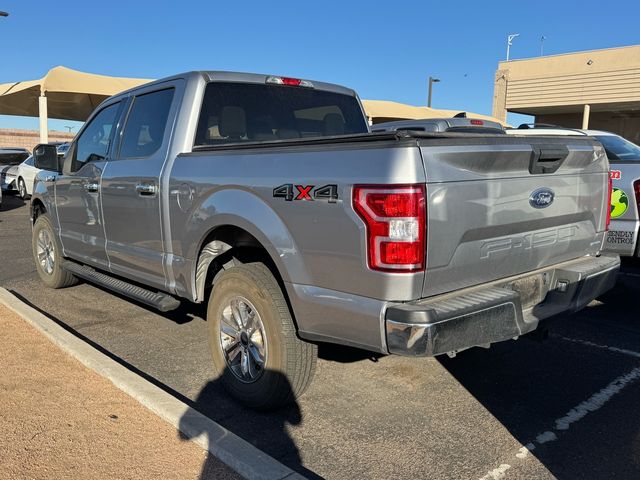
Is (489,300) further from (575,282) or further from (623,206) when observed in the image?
(623,206)

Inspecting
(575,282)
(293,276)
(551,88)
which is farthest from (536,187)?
(551,88)

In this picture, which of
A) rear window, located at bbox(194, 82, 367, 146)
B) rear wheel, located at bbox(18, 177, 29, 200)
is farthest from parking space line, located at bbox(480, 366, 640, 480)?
rear wheel, located at bbox(18, 177, 29, 200)

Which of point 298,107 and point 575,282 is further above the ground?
point 298,107

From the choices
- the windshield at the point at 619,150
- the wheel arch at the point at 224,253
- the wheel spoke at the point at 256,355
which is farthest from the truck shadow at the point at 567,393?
the windshield at the point at 619,150

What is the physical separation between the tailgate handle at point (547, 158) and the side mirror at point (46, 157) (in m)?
4.64

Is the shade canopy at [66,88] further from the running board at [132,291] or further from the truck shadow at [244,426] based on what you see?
the truck shadow at [244,426]

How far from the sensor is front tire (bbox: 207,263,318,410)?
332cm

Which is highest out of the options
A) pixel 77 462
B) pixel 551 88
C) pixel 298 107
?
pixel 551 88

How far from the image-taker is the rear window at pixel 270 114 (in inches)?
165

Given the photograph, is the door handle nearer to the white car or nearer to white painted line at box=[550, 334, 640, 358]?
white painted line at box=[550, 334, 640, 358]

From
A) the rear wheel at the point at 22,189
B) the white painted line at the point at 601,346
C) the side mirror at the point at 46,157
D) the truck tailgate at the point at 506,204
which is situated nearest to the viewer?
the truck tailgate at the point at 506,204

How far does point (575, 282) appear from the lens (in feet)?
11.4

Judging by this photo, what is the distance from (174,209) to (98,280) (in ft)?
5.32

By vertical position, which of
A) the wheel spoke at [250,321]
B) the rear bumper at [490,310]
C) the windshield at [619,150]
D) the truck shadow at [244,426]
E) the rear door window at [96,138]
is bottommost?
the truck shadow at [244,426]
